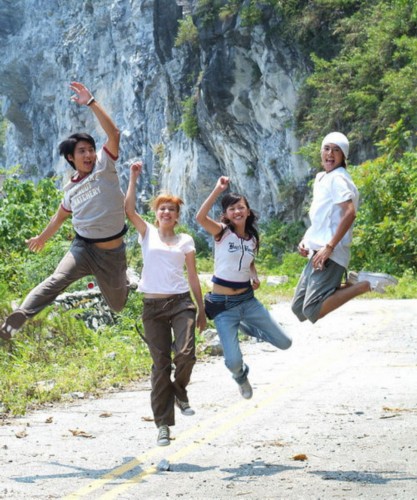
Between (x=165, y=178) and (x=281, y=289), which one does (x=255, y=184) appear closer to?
(x=165, y=178)

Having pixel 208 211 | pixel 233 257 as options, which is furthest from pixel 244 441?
pixel 208 211

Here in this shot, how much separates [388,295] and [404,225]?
4109mm

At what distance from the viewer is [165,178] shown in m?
54.6

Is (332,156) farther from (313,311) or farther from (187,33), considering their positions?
(187,33)

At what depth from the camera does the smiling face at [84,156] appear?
8.05 m

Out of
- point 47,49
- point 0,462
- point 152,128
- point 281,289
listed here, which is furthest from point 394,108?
point 47,49

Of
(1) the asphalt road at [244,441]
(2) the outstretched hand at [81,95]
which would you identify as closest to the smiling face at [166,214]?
(2) the outstretched hand at [81,95]

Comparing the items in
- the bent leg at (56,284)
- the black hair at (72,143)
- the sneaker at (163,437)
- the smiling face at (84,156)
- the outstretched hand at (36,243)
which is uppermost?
the black hair at (72,143)

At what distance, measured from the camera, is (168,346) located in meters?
7.71

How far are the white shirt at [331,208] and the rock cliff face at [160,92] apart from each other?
96.2ft

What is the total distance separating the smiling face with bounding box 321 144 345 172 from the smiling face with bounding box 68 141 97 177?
1.94 meters

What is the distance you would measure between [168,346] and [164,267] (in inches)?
24.5

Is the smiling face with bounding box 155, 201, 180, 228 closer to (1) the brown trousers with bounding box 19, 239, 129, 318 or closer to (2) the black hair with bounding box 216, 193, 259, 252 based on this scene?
(2) the black hair with bounding box 216, 193, 259, 252

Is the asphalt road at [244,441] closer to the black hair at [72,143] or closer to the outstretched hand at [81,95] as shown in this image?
the black hair at [72,143]
